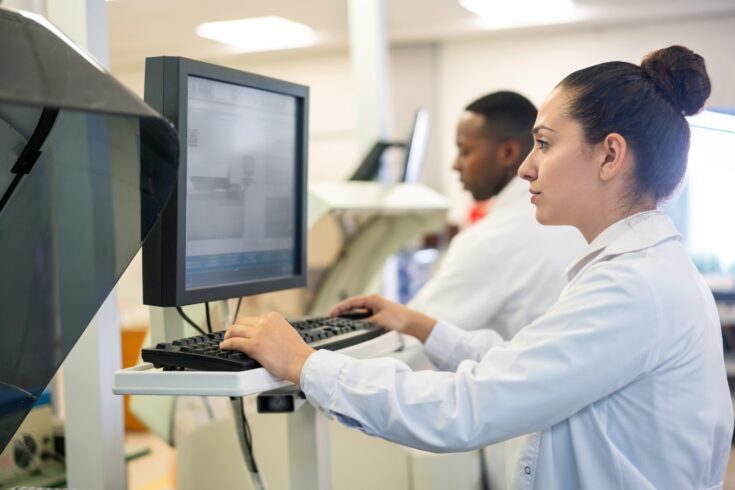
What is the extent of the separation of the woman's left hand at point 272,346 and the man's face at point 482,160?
3.60ft

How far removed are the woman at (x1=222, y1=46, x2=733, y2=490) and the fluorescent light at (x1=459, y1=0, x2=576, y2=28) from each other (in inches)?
80.3

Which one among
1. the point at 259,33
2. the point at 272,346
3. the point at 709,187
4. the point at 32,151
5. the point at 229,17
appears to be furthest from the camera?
the point at 259,33

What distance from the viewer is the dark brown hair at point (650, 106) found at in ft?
3.77

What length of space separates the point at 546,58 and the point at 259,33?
6.60 ft

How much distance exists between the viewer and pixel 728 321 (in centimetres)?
443

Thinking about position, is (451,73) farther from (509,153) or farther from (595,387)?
(595,387)

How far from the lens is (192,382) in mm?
1036

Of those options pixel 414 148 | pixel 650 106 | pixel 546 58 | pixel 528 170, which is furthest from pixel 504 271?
pixel 546 58

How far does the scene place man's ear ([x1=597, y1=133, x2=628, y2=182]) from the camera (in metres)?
1.14

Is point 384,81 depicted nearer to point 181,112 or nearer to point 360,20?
point 360,20

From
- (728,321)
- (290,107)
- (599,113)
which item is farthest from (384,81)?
(728,321)

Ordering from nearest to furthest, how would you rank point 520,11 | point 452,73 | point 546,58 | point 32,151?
point 32,151 < point 546,58 < point 520,11 < point 452,73

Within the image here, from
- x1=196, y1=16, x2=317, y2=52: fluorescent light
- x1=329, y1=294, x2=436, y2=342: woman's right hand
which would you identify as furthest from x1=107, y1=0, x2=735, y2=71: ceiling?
x1=329, y1=294, x2=436, y2=342: woman's right hand

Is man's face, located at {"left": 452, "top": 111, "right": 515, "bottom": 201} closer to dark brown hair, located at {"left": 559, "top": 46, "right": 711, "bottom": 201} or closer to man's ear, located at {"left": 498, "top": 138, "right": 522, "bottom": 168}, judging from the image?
man's ear, located at {"left": 498, "top": 138, "right": 522, "bottom": 168}
